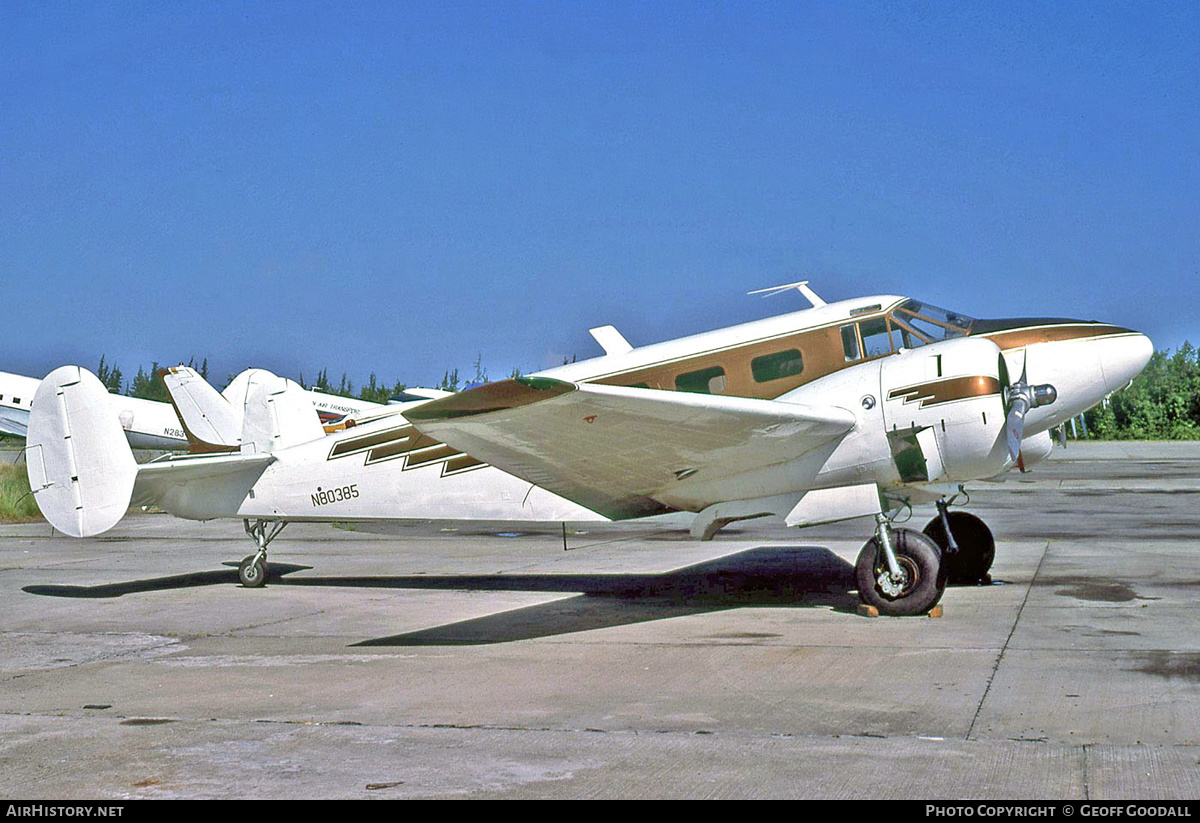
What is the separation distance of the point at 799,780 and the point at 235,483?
9795 mm

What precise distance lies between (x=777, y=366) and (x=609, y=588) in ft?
12.0

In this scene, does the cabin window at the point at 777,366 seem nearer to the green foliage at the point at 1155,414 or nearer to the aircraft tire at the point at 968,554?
the aircraft tire at the point at 968,554

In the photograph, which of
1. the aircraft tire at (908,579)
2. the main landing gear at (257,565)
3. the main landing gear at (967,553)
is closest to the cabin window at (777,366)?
the aircraft tire at (908,579)

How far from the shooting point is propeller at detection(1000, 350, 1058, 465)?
34.0ft

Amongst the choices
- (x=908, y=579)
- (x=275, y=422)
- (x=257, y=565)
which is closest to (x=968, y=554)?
(x=908, y=579)

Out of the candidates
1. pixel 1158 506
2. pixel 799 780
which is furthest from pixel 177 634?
pixel 1158 506

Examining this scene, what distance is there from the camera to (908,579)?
1062 centimetres

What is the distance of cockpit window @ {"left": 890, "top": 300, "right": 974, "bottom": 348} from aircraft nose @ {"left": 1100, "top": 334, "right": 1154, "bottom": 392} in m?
1.32

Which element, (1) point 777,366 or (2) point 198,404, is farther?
(2) point 198,404

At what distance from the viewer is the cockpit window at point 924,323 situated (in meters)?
11.4

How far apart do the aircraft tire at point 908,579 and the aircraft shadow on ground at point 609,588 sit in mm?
714

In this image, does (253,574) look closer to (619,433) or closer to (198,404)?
(619,433)

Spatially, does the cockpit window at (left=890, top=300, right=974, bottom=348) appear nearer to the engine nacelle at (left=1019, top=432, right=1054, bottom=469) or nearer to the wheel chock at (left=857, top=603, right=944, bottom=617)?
the engine nacelle at (left=1019, top=432, right=1054, bottom=469)

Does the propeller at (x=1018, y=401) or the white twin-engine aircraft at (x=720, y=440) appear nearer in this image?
the white twin-engine aircraft at (x=720, y=440)
